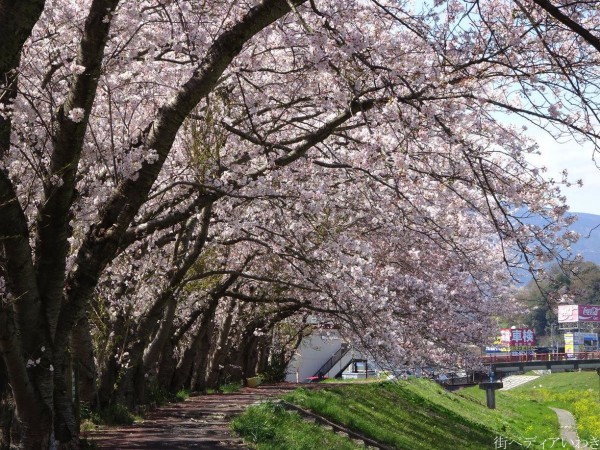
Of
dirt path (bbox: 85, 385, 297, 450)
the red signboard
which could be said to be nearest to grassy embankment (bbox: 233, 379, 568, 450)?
dirt path (bbox: 85, 385, 297, 450)

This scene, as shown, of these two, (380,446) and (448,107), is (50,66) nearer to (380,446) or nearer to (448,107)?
(448,107)

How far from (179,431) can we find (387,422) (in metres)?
7.76

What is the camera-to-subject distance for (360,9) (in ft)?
32.8

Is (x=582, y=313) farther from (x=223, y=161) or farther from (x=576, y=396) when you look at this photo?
(x=223, y=161)

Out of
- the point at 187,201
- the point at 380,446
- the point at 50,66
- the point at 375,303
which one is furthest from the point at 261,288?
the point at 50,66

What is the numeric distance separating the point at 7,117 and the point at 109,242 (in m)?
Answer: 1.71

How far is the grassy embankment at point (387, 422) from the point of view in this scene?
A: 46.3ft

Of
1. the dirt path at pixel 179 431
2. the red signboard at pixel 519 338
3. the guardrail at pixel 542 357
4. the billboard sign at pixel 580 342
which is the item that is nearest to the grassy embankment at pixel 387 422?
the dirt path at pixel 179 431

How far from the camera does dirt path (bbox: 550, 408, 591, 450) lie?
33.8 meters

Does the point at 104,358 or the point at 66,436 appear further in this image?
the point at 104,358

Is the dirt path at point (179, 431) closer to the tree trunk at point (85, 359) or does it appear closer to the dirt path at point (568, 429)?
the tree trunk at point (85, 359)

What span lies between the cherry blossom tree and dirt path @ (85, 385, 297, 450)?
119 cm

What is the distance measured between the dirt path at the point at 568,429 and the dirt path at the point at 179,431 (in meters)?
18.9

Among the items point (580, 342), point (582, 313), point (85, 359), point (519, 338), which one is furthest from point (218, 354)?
Result: point (582, 313)
